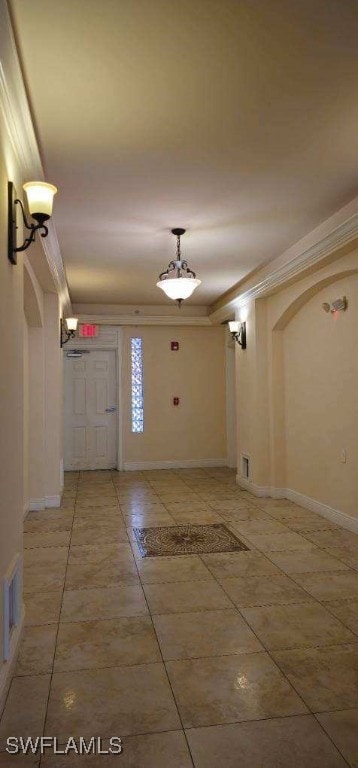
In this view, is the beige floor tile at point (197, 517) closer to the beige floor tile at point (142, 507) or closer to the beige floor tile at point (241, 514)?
the beige floor tile at point (241, 514)

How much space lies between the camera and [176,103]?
2449 mm

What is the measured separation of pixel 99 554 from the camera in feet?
13.1

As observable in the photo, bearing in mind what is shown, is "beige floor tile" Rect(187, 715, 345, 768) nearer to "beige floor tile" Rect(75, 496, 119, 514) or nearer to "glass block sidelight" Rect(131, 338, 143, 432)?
"beige floor tile" Rect(75, 496, 119, 514)

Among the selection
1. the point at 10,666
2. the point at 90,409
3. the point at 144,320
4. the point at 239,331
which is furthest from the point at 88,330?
the point at 10,666

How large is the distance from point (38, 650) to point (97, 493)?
385 cm

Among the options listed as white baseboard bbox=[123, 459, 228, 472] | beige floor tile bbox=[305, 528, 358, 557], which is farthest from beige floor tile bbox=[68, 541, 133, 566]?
white baseboard bbox=[123, 459, 228, 472]

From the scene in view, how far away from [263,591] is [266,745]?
55.2 inches

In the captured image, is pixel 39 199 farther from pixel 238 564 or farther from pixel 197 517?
pixel 197 517

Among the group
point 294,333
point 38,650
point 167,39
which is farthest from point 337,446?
point 167,39

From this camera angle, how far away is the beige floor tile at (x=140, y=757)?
1.75 m

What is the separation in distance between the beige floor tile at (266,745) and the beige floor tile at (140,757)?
53 mm

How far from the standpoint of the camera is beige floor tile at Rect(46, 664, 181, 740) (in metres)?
1.94

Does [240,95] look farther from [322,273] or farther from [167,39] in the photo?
[322,273]

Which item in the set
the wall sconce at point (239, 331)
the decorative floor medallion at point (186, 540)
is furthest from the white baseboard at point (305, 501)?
the wall sconce at point (239, 331)
